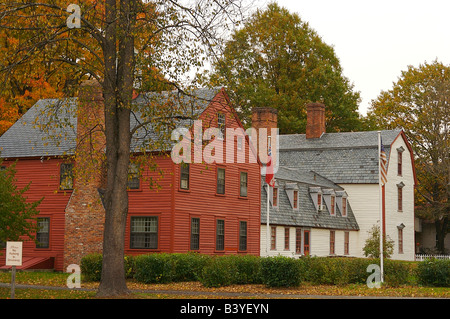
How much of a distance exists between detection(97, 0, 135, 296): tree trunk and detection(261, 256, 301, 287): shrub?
20.6 ft

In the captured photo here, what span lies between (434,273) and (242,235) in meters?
13.0

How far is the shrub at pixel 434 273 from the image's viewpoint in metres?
26.9

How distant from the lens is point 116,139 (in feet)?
72.9

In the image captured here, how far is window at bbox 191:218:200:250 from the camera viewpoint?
3426cm

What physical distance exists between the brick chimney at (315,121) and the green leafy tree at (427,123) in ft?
32.1

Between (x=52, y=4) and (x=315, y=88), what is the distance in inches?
1695

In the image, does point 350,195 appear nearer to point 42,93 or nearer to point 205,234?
point 205,234

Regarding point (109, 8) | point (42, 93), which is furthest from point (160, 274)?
point (42, 93)

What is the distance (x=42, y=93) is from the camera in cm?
4159

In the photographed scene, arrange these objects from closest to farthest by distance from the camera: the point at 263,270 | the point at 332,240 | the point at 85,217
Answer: the point at 263,270 → the point at 85,217 → the point at 332,240

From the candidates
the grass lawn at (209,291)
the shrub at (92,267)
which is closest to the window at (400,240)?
the grass lawn at (209,291)

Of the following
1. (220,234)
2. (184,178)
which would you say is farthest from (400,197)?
(184,178)

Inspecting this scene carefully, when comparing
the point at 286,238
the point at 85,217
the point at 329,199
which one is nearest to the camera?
the point at 85,217
